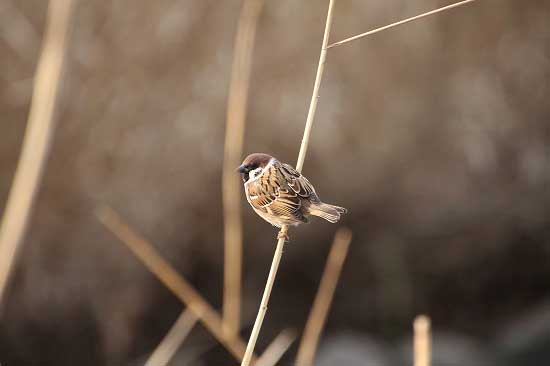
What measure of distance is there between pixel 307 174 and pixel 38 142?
388 centimetres

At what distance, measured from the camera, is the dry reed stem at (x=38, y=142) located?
0.62 meters

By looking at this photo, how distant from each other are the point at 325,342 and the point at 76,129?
76.6 inches

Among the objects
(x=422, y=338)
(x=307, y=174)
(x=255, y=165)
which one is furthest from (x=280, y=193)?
(x=307, y=174)

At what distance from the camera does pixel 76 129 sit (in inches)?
173

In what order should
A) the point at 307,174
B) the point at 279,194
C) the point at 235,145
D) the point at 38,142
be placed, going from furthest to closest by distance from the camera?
the point at 307,174 < the point at 279,194 < the point at 235,145 < the point at 38,142

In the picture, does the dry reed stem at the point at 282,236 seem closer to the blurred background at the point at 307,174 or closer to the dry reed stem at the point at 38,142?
the dry reed stem at the point at 38,142

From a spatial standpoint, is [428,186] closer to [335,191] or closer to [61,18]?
[335,191]

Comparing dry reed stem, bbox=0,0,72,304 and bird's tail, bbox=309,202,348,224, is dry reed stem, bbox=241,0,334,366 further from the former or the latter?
dry reed stem, bbox=0,0,72,304

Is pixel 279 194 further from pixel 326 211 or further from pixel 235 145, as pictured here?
pixel 235 145

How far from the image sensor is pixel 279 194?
1.23m

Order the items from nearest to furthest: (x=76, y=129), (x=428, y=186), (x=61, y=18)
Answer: (x=61, y=18) < (x=76, y=129) < (x=428, y=186)

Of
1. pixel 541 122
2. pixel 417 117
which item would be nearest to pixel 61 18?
pixel 417 117

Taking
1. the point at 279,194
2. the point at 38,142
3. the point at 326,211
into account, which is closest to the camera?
the point at 38,142

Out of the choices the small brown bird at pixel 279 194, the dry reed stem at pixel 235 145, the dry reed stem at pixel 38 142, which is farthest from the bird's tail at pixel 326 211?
the dry reed stem at pixel 38 142
